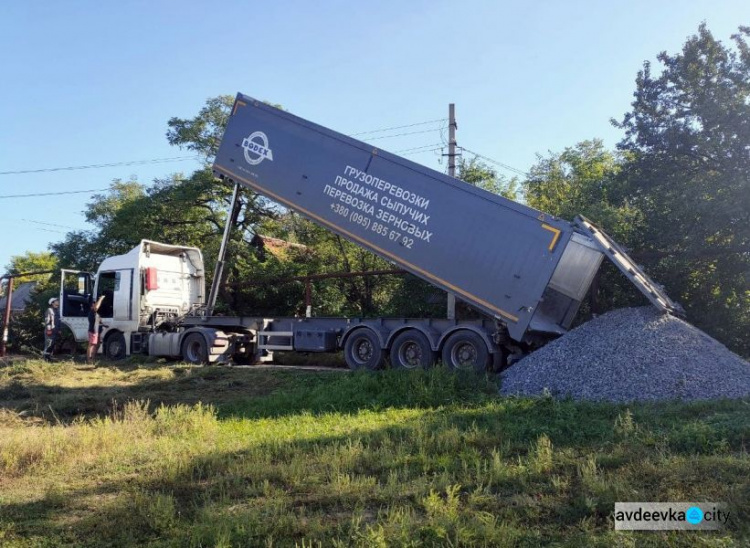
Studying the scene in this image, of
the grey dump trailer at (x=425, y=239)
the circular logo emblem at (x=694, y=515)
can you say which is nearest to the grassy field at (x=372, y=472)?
the circular logo emblem at (x=694, y=515)

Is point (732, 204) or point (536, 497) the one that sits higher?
point (732, 204)

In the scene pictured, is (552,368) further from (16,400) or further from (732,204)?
(16,400)

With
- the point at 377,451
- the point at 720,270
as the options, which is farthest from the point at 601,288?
the point at 377,451

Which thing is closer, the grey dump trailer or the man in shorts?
the grey dump trailer

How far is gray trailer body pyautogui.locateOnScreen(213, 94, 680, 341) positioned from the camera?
9.77 metres

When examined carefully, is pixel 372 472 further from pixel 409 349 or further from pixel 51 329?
pixel 51 329

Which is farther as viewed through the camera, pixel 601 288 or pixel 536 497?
pixel 601 288

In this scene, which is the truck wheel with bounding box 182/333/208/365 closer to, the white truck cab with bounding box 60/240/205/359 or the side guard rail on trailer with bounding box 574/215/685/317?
the white truck cab with bounding box 60/240/205/359

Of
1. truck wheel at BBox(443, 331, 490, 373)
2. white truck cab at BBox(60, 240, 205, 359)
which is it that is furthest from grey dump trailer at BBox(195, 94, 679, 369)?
white truck cab at BBox(60, 240, 205, 359)

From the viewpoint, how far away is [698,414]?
677cm

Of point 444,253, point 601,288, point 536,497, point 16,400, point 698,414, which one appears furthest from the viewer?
point 601,288

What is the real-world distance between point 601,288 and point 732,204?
9.42 feet

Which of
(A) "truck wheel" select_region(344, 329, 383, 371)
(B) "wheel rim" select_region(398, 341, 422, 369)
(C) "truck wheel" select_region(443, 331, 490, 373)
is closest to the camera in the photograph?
(C) "truck wheel" select_region(443, 331, 490, 373)

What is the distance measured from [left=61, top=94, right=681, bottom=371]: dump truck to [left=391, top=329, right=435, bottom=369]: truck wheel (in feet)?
0.08
